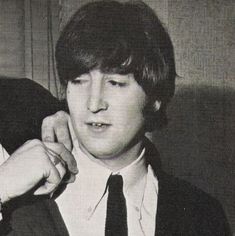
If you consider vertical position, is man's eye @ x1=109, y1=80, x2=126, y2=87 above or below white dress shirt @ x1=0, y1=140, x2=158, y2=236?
above

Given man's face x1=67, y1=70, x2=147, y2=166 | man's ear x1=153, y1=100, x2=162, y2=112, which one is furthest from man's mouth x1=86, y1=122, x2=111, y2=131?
man's ear x1=153, y1=100, x2=162, y2=112

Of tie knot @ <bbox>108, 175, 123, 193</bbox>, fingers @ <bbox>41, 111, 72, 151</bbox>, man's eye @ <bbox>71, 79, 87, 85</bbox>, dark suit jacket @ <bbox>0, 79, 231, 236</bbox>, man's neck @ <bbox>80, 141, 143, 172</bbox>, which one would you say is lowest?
dark suit jacket @ <bbox>0, 79, 231, 236</bbox>

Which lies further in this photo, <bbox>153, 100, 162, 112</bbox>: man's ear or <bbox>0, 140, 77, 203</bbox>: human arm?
<bbox>153, 100, 162, 112</bbox>: man's ear

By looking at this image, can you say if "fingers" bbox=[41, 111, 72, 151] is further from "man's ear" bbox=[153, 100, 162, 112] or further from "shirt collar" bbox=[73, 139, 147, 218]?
"man's ear" bbox=[153, 100, 162, 112]

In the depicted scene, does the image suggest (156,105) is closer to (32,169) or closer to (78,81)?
(78,81)

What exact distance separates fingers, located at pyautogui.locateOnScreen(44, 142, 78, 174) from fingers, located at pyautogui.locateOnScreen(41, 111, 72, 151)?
12 mm

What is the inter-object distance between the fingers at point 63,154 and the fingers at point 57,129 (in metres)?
0.01

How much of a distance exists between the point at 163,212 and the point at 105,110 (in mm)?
233

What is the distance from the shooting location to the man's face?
889 mm

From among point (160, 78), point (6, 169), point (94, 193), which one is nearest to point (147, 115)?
point (160, 78)

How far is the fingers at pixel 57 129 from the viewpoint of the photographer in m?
0.90

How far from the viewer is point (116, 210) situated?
919 millimetres

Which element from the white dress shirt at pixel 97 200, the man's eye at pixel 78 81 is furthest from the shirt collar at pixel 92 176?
the man's eye at pixel 78 81

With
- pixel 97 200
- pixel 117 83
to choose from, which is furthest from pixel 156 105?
pixel 97 200
